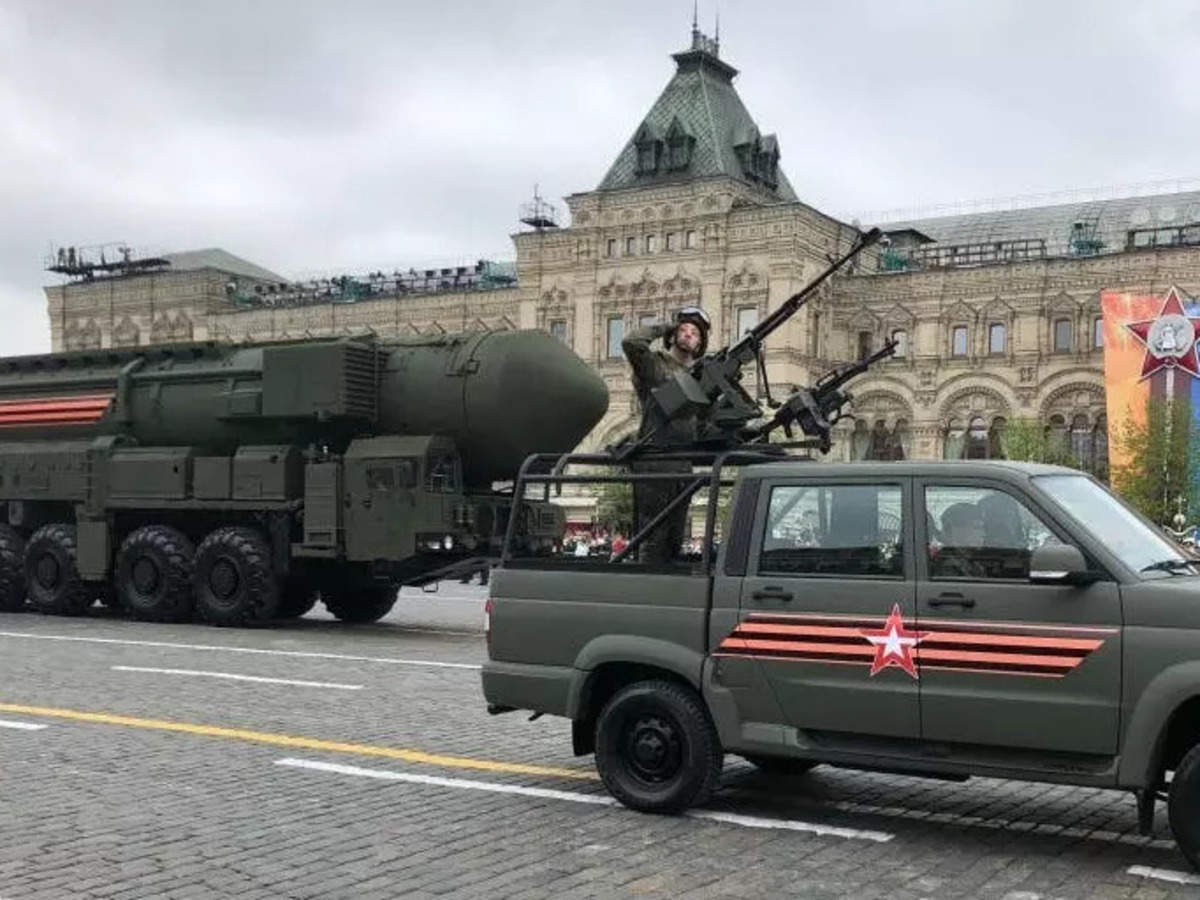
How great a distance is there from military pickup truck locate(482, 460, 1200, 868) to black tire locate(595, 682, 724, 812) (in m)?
0.01

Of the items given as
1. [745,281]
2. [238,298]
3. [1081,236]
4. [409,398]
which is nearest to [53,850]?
[409,398]

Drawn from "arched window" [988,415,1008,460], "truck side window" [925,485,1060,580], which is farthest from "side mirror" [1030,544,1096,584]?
"arched window" [988,415,1008,460]

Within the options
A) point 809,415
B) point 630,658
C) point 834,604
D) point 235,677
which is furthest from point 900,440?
point 834,604

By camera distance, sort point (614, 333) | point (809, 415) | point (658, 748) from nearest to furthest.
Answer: point (658, 748)
point (809, 415)
point (614, 333)

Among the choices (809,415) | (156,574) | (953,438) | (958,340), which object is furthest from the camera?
(958,340)

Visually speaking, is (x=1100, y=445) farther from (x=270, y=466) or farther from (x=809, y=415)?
(x=809, y=415)

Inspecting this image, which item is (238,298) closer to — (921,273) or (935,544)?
(921,273)

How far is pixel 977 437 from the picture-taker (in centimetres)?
6462

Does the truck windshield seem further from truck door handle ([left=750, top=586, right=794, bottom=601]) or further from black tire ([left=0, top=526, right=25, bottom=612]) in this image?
black tire ([left=0, top=526, right=25, bottom=612])

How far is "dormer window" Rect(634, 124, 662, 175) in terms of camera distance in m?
70.7

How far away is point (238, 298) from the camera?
84125 mm

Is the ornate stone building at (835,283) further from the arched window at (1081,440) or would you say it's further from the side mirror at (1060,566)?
the side mirror at (1060,566)

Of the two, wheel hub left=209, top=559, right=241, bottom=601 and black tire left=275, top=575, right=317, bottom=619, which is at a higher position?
wheel hub left=209, top=559, right=241, bottom=601

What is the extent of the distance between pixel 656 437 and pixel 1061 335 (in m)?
58.6
